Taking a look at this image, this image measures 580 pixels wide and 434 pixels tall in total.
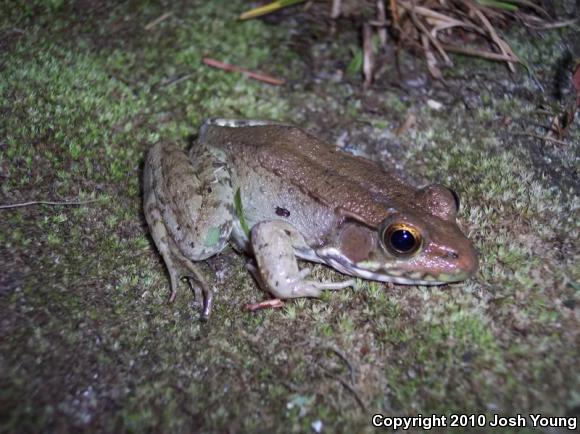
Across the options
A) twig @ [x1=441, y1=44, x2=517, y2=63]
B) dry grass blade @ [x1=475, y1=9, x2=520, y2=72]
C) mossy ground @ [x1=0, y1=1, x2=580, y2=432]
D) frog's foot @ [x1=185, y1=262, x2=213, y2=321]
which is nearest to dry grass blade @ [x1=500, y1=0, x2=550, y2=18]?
mossy ground @ [x1=0, y1=1, x2=580, y2=432]

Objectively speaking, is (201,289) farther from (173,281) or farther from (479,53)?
(479,53)

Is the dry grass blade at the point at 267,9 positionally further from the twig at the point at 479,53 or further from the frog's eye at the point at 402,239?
the frog's eye at the point at 402,239

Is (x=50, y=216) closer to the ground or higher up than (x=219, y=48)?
closer to the ground

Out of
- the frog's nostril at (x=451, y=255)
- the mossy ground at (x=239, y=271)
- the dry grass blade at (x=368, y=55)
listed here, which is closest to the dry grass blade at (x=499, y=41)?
the mossy ground at (x=239, y=271)

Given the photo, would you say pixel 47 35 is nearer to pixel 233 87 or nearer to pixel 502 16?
pixel 233 87

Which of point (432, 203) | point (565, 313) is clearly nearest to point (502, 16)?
point (432, 203)

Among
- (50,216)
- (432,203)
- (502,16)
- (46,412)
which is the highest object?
(502,16)

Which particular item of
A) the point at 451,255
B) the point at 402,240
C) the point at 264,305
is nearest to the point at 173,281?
the point at 264,305
